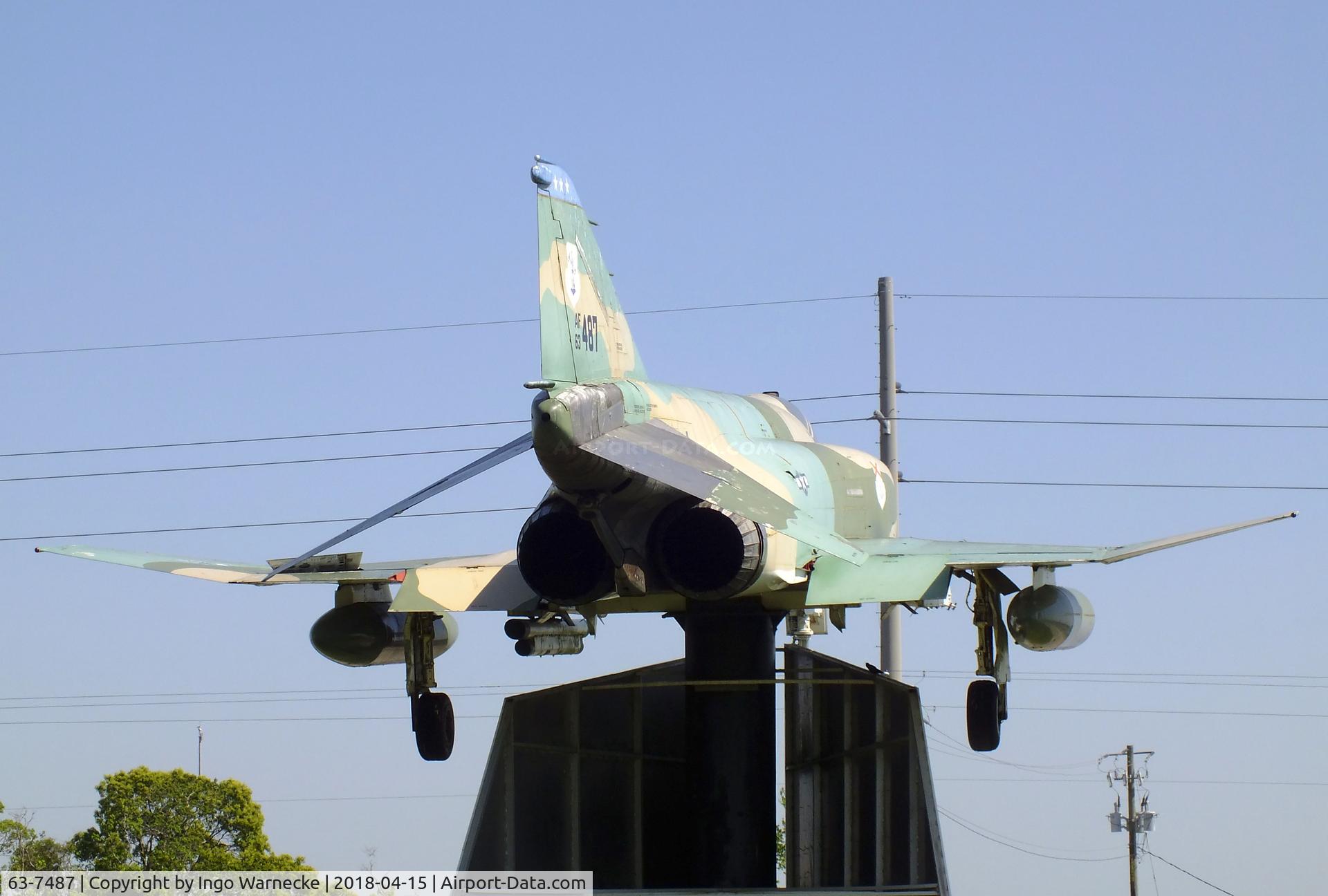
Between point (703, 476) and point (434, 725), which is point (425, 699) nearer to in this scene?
point (434, 725)

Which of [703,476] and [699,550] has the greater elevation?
[703,476]

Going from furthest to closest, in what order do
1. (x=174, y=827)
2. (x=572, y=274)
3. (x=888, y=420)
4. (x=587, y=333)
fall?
(x=174, y=827) → (x=888, y=420) → (x=572, y=274) → (x=587, y=333)

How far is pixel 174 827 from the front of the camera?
46906mm

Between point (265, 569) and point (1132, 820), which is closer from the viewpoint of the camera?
point (265, 569)

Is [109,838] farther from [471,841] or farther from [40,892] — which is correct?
[471,841]

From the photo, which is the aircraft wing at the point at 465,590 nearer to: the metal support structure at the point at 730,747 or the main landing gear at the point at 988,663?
the metal support structure at the point at 730,747

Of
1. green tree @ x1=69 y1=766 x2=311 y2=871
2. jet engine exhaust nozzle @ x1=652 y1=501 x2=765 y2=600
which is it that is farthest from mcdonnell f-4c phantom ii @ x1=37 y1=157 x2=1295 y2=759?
green tree @ x1=69 y1=766 x2=311 y2=871

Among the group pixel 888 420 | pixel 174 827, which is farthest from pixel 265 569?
pixel 174 827

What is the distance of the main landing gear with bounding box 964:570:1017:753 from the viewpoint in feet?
67.2

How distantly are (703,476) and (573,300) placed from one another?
9.16 feet

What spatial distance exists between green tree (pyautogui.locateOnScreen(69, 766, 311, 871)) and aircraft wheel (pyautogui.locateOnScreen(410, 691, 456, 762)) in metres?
24.9

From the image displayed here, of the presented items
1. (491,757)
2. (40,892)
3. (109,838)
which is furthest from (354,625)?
(109,838)

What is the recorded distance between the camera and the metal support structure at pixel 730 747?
20.0 metres

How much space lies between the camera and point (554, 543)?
18078 mm
